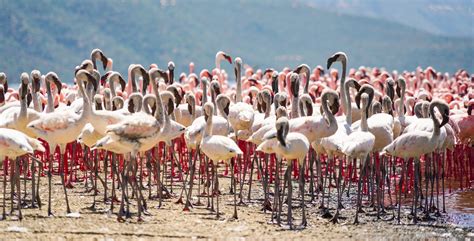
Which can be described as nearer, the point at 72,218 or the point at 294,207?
the point at 72,218

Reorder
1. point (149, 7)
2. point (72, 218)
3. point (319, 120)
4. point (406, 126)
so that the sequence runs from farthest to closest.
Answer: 1. point (149, 7)
2. point (406, 126)
3. point (319, 120)
4. point (72, 218)

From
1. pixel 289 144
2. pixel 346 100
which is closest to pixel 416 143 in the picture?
pixel 289 144

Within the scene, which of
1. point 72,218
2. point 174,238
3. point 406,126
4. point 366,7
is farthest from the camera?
point 366,7

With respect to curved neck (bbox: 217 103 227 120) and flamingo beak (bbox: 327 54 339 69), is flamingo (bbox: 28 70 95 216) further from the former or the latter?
flamingo beak (bbox: 327 54 339 69)

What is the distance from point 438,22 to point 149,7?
2920cm

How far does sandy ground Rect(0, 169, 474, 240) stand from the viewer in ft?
29.6

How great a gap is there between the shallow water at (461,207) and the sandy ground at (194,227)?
0.32 meters

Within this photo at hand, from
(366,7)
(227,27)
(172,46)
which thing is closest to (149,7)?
(172,46)

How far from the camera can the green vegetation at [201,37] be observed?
45.8m

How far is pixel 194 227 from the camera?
949cm

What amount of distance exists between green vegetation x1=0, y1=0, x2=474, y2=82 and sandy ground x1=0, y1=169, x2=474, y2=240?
31.3m

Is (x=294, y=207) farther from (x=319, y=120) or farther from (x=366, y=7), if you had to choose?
(x=366, y=7)

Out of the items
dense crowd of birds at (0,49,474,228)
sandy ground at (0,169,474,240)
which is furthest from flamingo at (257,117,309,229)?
sandy ground at (0,169,474,240)

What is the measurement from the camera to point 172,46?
59.2m
